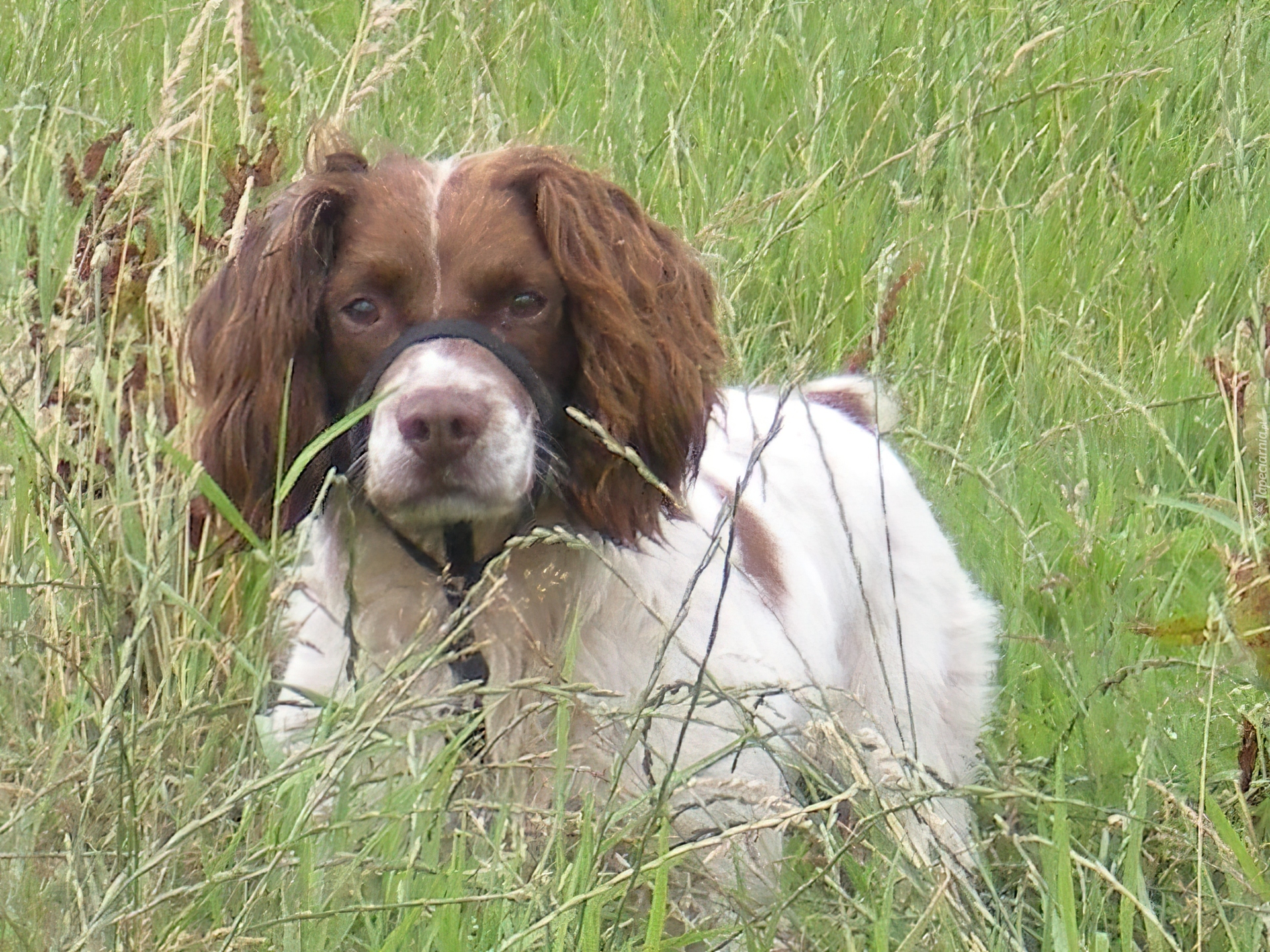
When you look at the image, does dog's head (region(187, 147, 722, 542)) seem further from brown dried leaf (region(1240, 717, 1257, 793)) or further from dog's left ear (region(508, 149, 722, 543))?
brown dried leaf (region(1240, 717, 1257, 793))

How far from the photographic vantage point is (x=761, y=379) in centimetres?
377

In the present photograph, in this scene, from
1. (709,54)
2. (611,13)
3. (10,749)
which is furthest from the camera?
(611,13)

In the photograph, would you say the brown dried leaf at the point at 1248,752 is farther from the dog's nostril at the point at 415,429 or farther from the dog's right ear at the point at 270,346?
the dog's right ear at the point at 270,346

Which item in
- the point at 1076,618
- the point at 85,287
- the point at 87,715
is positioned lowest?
the point at 1076,618

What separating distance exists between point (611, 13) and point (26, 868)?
4.15 meters

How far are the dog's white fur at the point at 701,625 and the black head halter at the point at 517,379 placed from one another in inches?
1.4

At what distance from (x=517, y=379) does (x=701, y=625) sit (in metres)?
0.50

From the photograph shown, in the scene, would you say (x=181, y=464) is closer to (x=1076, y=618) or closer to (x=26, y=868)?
(x=26, y=868)

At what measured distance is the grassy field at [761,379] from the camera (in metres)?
1.71

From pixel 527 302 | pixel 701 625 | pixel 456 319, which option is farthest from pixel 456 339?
pixel 701 625

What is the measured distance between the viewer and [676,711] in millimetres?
2451

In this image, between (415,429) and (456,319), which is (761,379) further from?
(415,429)

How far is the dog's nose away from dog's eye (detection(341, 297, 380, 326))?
0.92 ft

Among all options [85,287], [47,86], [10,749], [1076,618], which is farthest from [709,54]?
[10,749]
